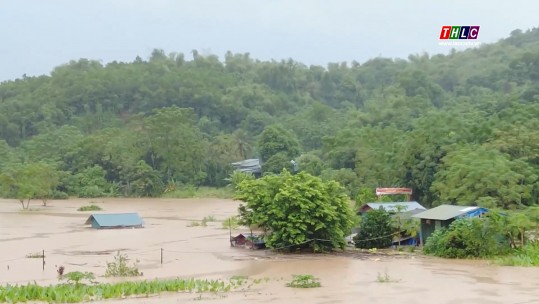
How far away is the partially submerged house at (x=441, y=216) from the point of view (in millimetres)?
20923

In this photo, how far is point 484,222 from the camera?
774 inches

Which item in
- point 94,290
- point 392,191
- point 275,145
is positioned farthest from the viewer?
point 275,145

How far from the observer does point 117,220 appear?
97.8ft

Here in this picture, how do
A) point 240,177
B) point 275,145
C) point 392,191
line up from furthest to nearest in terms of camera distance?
point 275,145, point 240,177, point 392,191

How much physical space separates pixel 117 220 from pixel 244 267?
11957mm

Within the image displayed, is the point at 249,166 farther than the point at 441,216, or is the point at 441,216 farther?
the point at 249,166

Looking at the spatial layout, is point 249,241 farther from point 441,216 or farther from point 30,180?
point 30,180

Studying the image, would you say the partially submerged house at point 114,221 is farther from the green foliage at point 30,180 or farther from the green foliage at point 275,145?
the green foliage at point 275,145

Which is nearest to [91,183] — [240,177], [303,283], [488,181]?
[240,177]

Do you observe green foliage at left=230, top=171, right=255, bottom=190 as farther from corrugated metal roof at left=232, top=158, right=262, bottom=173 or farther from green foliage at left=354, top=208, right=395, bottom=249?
corrugated metal roof at left=232, top=158, right=262, bottom=173

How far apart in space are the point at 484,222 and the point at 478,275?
8.56 ft

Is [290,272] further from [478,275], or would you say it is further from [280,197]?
[478,275]

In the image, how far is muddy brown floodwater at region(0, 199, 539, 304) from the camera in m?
15.0

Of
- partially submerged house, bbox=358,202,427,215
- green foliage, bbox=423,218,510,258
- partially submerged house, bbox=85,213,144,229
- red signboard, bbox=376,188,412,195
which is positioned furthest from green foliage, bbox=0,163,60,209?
green foliage, bbox=423,218,510,258
